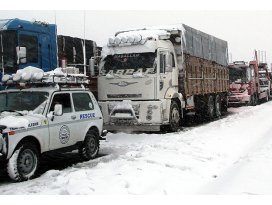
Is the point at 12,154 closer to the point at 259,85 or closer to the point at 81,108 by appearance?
the point at 81,108

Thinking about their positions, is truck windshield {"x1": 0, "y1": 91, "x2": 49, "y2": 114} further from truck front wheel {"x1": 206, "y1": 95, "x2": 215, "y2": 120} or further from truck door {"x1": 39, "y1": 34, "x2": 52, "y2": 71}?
truck front wheel {"x1": 206, "y1": 95, "x2": 215, "y2": 120}

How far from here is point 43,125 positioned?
7.96m

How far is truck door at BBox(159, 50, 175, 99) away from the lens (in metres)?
13.1

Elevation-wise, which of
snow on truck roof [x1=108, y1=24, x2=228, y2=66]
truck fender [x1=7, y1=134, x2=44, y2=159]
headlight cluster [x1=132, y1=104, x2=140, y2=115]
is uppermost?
snow on truck roof [x1=108, y1=24, x2=228, y2=66]

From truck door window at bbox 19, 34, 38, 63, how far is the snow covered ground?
329cm

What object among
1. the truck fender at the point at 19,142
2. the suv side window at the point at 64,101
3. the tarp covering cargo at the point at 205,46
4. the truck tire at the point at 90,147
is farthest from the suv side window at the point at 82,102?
the tarp covering cargo at the point at 205,46

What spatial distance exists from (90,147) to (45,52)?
4.30m

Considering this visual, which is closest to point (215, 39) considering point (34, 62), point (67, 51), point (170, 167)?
point (67, 51)

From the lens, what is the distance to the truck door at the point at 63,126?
27.2ft

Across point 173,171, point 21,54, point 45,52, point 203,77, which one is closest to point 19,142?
point 173,171

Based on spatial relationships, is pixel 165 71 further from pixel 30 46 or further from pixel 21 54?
pixel 21 54

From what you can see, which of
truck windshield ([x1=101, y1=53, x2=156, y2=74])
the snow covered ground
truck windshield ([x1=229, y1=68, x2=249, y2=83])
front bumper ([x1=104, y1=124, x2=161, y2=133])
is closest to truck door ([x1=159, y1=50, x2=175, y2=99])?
truck windshield ([x1=101, y1=53, x2=156, y2=74])

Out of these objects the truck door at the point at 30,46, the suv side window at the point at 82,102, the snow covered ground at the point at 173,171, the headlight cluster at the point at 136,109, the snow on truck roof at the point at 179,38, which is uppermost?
the snow on truck roof at the point at 179,38

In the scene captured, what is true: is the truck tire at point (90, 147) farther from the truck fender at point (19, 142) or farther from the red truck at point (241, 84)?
the red truck at point (241, 84)
